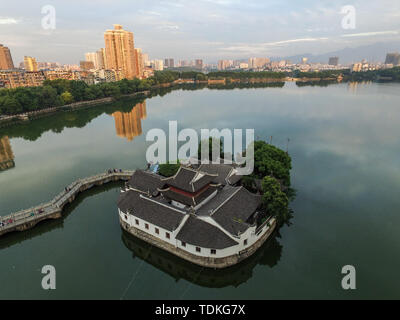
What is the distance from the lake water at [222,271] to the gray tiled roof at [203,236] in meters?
2.67

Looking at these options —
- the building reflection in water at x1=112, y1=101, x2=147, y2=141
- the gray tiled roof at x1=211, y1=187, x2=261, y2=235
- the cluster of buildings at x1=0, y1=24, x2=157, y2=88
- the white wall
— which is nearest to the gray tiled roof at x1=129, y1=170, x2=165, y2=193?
the white wall

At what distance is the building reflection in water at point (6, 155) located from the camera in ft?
139

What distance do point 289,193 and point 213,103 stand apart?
69.9 m

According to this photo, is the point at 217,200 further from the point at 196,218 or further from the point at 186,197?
the point at 196,218

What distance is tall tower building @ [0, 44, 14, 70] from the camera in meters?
171

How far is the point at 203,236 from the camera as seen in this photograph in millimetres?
21188

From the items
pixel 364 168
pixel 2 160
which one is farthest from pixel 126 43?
pixel 364 168

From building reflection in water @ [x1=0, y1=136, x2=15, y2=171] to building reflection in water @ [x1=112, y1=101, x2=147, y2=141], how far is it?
21607mm

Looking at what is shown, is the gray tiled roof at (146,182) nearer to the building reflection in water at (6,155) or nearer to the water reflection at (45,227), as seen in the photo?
the water reflection at (45,227)

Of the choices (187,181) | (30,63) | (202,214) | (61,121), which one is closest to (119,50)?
(30,63)

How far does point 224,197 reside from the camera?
26.1 metres

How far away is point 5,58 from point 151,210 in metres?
216

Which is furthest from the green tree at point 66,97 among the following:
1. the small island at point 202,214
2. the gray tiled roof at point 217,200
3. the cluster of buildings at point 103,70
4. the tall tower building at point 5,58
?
the tall tower building at point 5,58
